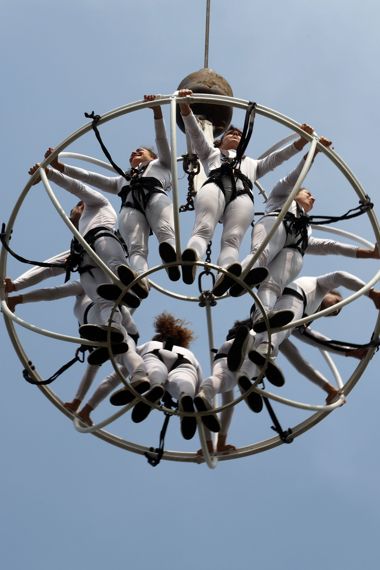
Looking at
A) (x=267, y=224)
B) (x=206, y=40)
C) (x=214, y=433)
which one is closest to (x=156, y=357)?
(x=214, y=433)

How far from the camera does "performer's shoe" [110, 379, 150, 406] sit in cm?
1342

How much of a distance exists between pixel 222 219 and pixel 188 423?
2.22m

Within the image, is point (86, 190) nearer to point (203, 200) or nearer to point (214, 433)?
point (203, 200)

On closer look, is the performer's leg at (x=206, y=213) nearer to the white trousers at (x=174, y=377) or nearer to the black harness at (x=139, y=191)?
the black harness at (x=139, y=191)

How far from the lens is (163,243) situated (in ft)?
42.3

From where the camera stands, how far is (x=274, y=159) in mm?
14492

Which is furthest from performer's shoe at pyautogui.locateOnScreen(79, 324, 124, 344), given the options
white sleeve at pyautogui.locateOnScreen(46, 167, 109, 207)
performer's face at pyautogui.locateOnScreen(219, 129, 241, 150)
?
performer's face at pyautogui.locateOnScreen(219, 129, 241, 150)

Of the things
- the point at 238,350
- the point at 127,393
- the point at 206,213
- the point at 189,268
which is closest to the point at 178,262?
the point at 189,268

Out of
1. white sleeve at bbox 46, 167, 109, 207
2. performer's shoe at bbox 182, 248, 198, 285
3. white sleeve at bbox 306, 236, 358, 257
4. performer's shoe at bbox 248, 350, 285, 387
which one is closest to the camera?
performer's shoe at bbox 182, 248, 198, 285

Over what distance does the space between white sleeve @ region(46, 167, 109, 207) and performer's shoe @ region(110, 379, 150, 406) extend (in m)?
2.46

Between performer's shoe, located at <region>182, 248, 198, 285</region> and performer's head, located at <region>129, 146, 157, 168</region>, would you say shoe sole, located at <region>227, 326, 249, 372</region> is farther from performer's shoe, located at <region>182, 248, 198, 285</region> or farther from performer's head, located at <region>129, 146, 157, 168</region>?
performer's head, located at <region>129, 146, 157, 168</region>

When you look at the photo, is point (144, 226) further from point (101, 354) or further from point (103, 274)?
point (101, 354)

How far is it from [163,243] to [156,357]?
2.14 m

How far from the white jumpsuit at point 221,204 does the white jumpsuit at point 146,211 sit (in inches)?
12.2
